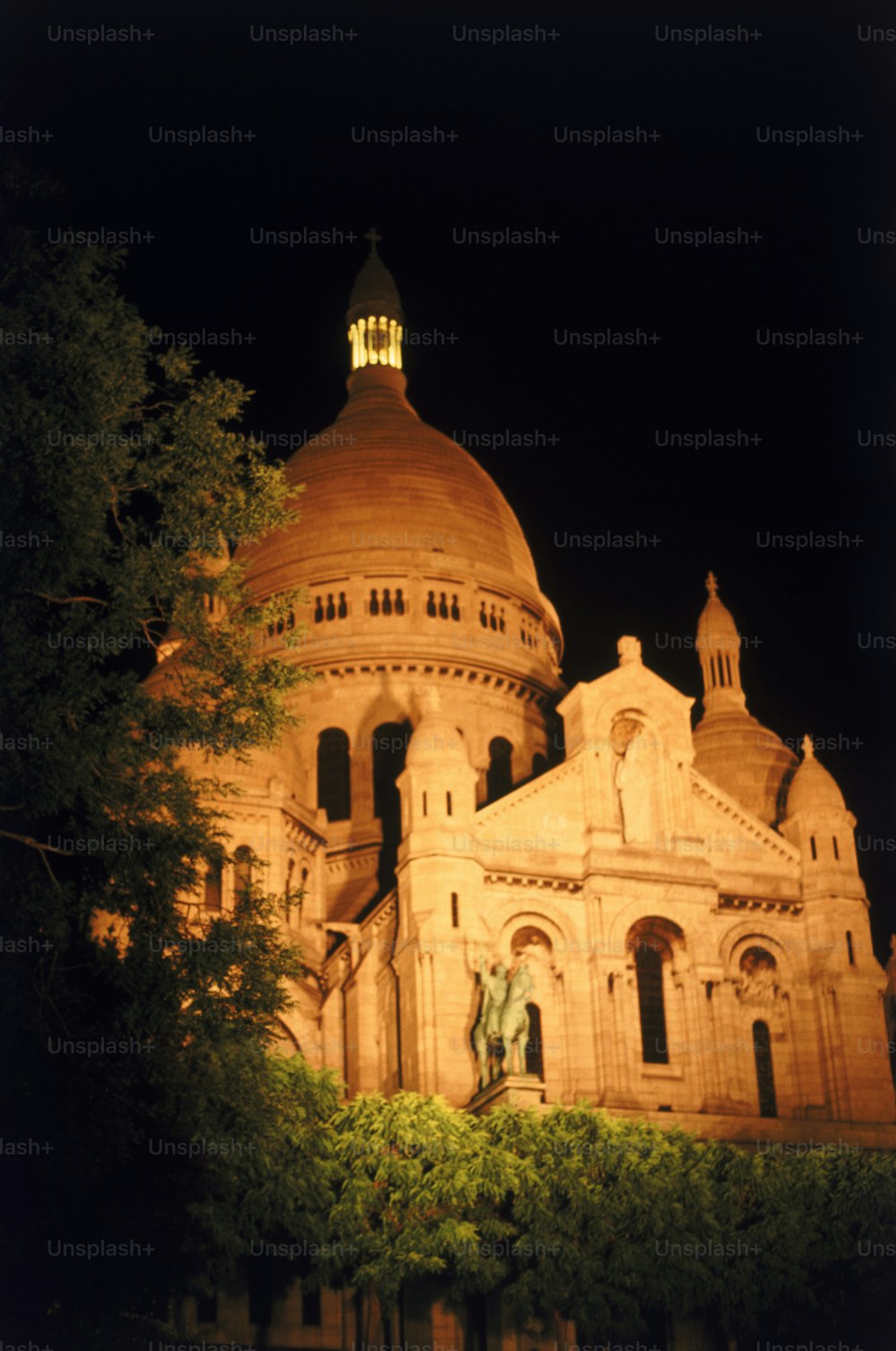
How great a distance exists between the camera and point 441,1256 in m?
43.0

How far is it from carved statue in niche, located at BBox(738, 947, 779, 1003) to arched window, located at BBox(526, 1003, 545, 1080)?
6.11 m

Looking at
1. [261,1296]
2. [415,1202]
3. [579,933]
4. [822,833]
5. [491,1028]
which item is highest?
[822,833]

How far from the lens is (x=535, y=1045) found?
178 ft

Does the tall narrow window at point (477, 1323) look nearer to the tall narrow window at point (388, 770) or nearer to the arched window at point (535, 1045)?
the arched window at point (535, 1045)

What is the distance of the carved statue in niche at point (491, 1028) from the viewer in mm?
50281

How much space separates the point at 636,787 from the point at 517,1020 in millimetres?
9421

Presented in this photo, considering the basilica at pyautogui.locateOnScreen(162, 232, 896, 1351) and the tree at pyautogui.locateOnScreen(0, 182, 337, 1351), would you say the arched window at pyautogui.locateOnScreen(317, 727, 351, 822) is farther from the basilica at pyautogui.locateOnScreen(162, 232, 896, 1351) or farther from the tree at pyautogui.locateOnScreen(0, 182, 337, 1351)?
the tree at pyautogui.locateOnScreen(0, 182, 337, 1351)

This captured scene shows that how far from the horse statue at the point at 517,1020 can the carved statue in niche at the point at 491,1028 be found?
0.70 ft

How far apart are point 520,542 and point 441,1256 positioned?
38.1 m

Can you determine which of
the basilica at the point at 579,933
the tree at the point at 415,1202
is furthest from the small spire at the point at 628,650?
the tree at the point at 415,1202

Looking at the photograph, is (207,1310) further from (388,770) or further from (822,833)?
(388,770)

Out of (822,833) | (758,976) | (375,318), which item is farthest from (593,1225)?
(375,318)

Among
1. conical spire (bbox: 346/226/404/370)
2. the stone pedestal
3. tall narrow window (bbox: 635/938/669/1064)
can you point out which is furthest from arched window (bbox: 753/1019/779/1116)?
conical spire (bbox: 346/226/404/370)

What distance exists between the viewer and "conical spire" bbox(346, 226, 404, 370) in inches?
3270
